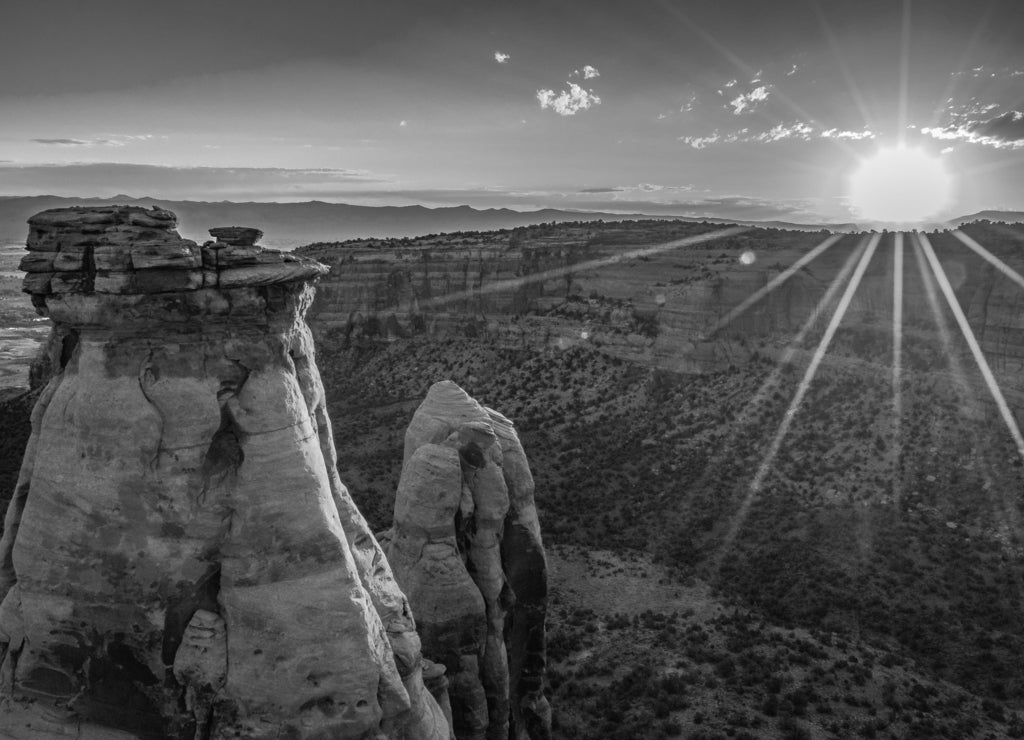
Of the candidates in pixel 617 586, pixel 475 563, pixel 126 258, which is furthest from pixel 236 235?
pixel 617 586

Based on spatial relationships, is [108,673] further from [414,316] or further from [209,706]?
[414,316]

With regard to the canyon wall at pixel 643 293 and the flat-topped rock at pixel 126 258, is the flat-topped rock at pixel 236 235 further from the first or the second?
the canyon wall at pixel 643 293

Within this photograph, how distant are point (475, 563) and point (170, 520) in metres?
8.96

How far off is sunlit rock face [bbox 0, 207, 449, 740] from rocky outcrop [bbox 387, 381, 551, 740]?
623cm

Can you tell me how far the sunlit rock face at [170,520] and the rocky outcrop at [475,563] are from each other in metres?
6.23

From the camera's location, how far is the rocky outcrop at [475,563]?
16.2 meters

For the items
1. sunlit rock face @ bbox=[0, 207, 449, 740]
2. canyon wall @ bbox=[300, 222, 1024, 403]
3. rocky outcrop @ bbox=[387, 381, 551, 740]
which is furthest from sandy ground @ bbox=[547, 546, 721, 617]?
canyon wall @ bbox=[300, 222, 1024, 403]

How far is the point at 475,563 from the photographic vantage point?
56.9 feet

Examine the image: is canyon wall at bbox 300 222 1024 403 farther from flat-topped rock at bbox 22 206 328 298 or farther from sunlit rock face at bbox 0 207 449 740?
flat-topped rock at bbox 22 206 328 298

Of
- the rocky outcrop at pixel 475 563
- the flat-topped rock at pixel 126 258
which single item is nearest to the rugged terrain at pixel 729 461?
the rocky outcrop at pixel 475 563

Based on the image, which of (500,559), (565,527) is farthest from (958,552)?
(500,559)

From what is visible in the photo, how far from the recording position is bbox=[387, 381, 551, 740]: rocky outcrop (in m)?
16.2

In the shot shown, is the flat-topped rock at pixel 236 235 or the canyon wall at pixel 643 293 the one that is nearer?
the flat-topped rock at pixel 236 235

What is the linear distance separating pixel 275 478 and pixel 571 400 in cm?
4825
